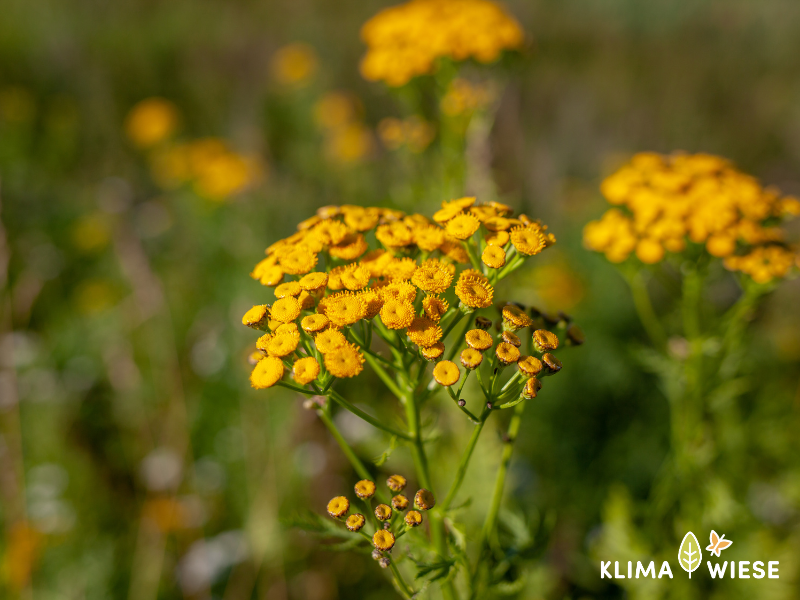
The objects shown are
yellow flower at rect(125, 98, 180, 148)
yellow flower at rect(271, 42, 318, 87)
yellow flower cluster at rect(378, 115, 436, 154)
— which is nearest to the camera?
yellow flower cluster at rect(378, 115, 436, 154)

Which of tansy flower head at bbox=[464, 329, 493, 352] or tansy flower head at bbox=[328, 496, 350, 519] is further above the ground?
tansy flower head at bbox=[464, 329, 493, 352]

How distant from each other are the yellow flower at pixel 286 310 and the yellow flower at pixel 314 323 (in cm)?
3

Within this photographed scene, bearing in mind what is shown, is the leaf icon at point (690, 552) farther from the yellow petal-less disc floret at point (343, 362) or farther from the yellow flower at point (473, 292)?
the yellow petal-less disc floret at point (343, 362)

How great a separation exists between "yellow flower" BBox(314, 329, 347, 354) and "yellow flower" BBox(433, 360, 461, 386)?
0.67 feet

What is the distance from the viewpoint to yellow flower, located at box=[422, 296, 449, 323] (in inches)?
44.4

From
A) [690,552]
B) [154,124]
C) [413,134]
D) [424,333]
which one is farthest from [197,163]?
[690,552]

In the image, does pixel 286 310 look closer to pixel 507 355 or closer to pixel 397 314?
pixel 397 314

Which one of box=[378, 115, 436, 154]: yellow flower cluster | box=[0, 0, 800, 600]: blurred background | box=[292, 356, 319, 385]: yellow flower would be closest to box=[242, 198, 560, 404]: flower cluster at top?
box=[292, 356, 319, 385]: yellow flower

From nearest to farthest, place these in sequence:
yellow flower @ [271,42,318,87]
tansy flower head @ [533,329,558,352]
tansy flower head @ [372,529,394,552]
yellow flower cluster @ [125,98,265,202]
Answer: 1. tansy flower head @ [372,529,394,552]
2. tansy flower head @ [533,329,558,352]
3. yellow flower cluster @ [125,98,265,202]
4. yellow flower @ [271,42,318,87]

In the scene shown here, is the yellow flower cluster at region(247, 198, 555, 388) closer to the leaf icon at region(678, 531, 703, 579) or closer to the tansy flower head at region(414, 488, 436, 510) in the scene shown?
the tansy flower head at region(414, 488, 436, 510)

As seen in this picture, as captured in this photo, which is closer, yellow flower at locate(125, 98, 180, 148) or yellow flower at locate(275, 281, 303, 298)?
yellow flower at locate(275, 281, 303, 298)

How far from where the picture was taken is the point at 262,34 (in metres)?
8.86

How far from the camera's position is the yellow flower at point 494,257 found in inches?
46.8

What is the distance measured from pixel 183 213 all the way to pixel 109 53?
4.94 metres
